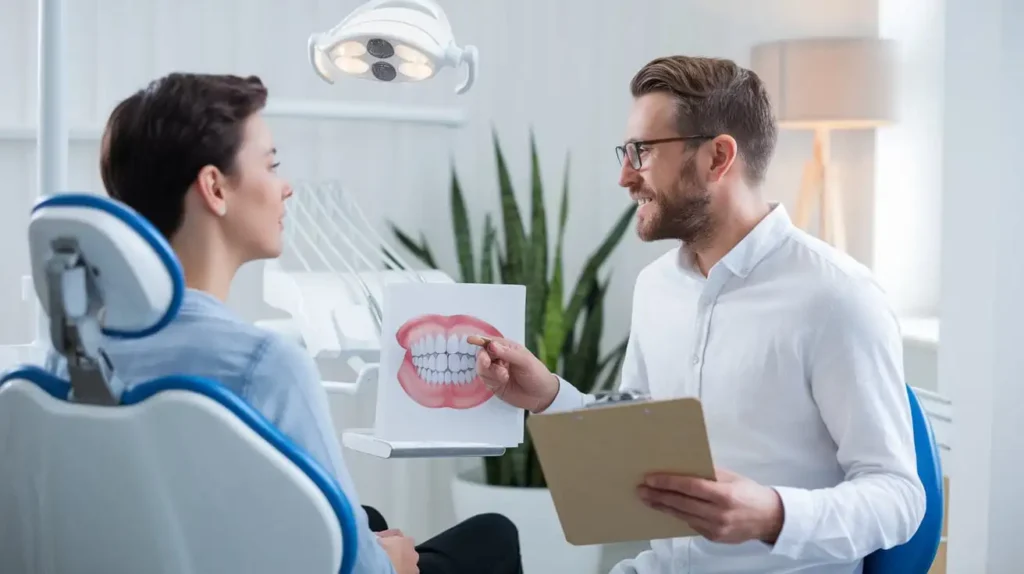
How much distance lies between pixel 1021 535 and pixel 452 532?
1.47 m

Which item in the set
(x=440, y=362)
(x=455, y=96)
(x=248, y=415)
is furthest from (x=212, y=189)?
(x=455, y=96)

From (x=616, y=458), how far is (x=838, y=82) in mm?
2464

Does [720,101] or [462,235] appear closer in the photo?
[720,101]

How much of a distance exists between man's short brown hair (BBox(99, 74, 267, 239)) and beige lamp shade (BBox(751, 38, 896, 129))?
2413 mm

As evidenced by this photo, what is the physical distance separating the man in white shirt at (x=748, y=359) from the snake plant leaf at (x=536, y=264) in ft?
4.06

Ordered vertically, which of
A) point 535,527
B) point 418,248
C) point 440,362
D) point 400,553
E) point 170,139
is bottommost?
point 535,527

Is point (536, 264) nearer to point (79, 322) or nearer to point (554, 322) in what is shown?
point (554, 322)

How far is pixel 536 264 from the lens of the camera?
3.41 metres

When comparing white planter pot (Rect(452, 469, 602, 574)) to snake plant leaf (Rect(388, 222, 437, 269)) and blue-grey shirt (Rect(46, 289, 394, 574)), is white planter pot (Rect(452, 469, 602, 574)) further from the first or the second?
blue-grey shirt (Rect(46, 289, 394, 574))

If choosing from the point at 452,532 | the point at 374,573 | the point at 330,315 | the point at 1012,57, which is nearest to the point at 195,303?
the point at 374,573

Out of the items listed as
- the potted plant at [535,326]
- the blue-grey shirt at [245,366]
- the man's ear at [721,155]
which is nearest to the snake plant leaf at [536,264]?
the potted plant at [535,326]

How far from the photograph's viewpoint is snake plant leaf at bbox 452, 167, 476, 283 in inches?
135

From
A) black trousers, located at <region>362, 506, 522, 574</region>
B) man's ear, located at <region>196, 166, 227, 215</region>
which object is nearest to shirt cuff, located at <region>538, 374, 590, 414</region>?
black trousers, located at <region>362, 506, 522, 574</region>

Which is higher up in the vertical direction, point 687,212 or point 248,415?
point 687,212
